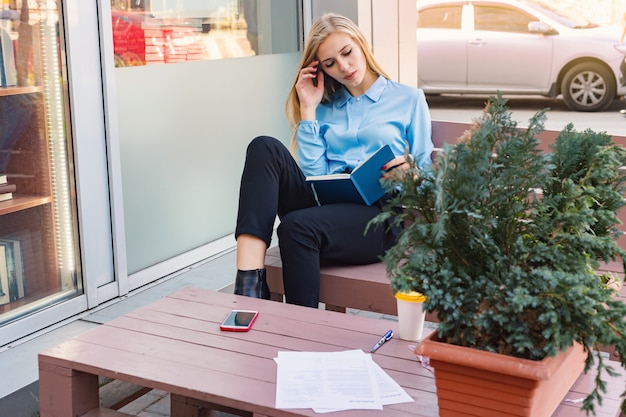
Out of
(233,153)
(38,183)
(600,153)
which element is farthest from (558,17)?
(600,153)

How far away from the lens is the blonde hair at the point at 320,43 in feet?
9.86

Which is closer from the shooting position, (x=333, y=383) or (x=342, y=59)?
(x=333, y=383)

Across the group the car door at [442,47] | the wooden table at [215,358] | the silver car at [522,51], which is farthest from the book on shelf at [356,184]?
the car door at [442,47]

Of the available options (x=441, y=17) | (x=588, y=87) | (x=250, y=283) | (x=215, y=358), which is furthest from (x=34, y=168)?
(x=588, y=87)

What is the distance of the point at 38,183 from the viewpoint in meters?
3.00

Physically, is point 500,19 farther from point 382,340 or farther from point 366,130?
point 382,340

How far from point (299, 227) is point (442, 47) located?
7.14 m

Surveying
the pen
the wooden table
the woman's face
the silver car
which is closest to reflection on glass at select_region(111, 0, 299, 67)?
the woman's face

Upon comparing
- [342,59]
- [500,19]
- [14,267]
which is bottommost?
[14,267]

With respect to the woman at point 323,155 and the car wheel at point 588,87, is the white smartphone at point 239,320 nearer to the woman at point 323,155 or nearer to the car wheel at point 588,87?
the woman at point 323,155

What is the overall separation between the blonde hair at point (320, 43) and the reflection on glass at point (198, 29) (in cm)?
69

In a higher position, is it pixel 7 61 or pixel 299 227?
pixel 7 61

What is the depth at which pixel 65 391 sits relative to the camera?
1934mm

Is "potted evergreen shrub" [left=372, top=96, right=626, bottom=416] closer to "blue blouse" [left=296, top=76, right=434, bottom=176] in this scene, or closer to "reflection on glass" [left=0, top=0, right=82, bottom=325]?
"blue blouse" [left=296, top=76, right=434, bottom=176]
